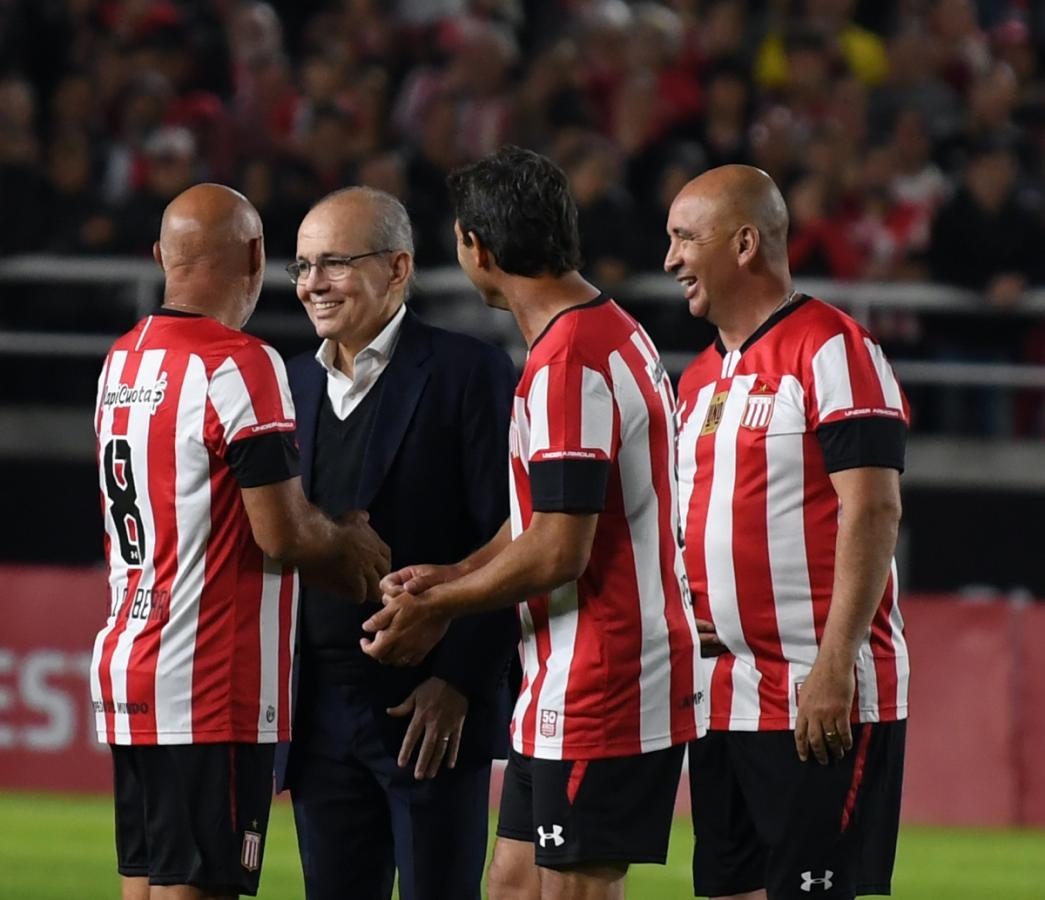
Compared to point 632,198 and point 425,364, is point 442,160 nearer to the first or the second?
point 632,198

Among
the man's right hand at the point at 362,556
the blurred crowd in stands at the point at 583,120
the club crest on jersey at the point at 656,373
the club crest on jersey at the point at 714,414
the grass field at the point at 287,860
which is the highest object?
the blurred crowd in stands at the point at 583,120


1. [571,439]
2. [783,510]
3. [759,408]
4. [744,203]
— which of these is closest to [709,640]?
[783,510]

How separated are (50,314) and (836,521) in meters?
7.61

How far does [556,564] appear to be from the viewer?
4352 mm

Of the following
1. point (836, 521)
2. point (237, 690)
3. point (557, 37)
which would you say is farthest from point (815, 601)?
point (557, 37)

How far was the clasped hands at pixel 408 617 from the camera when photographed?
4.61 metres

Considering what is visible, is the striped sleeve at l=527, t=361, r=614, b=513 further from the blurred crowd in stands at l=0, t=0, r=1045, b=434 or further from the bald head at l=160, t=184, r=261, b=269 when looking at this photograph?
the blurred crowd in stands at l=0, t=0, r=1045, b=434

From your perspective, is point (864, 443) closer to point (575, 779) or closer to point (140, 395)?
point (575, 779)

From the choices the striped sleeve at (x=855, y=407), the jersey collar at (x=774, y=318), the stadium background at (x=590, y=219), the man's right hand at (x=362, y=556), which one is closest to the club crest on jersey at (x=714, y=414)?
the jersey collar at (x=774, y=318)

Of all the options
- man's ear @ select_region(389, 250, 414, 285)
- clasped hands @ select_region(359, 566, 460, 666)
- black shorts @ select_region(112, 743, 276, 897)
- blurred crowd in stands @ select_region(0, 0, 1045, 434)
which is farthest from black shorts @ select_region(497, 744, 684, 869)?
blurred crowd in stands @ select_region(0, 0, 1045, 434)

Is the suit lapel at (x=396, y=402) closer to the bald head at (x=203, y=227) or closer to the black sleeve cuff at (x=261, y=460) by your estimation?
the black sleeve cuff at (x=261, y=460)

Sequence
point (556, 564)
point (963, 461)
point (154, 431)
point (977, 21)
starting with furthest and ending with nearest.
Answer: point (977, 21) < point (963, 461) < point (154, 431) < point (556, 564)

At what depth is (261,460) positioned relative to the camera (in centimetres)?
459

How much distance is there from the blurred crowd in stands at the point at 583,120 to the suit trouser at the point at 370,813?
20.5ft
